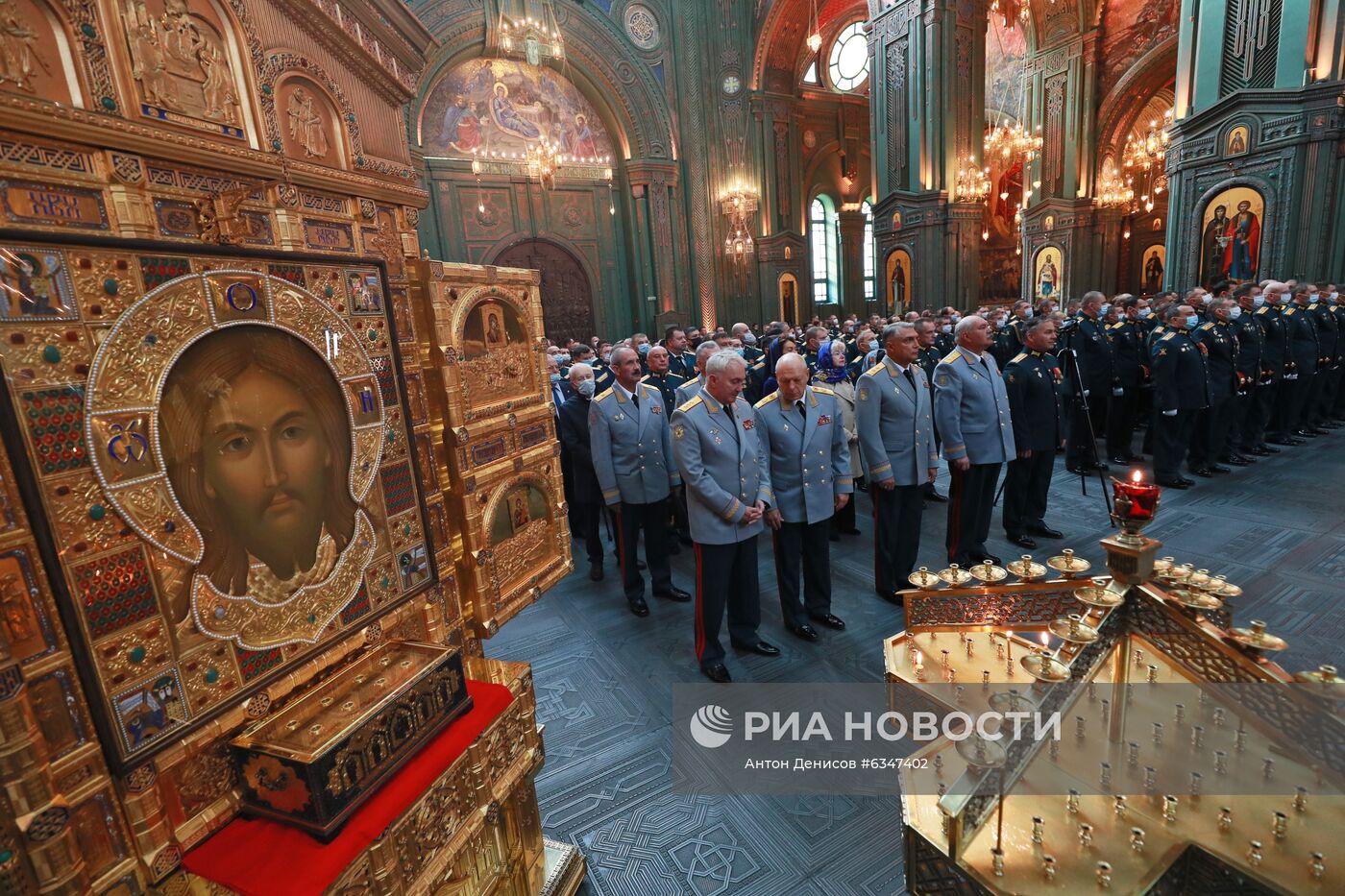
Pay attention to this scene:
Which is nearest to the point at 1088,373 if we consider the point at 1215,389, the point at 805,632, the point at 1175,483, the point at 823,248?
the point at 1215,389

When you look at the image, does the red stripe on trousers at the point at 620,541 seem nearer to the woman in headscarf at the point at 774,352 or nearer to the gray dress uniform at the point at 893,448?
the gray dress uniform at the point at 893,448

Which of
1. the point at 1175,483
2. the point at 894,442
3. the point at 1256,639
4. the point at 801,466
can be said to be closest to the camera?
the point at 1256,639

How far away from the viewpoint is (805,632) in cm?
401

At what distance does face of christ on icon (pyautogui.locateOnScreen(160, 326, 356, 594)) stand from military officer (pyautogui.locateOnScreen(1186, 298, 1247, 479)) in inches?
324

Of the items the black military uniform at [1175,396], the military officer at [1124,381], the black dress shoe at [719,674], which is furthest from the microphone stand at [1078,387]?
the black dress shoe at [719,674]

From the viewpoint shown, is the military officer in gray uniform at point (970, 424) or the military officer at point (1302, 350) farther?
the military officer at point (1302, 350)

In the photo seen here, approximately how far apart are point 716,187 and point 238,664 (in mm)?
18583

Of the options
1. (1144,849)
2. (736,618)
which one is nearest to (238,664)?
(1144,849)

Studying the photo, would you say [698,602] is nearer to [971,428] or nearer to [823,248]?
[971,428]

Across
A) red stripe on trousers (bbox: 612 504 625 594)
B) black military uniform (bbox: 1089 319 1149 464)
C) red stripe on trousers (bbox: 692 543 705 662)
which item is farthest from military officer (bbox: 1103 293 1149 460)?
red stripe on trousers (bbox: 692 543 705 662)

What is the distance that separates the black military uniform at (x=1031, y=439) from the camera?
521cm

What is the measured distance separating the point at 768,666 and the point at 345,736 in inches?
107

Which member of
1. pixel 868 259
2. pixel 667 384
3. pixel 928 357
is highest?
pixel 868 259

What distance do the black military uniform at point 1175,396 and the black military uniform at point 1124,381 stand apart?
77 cm
